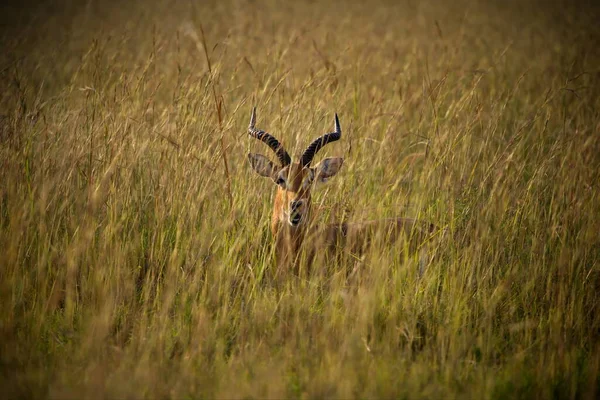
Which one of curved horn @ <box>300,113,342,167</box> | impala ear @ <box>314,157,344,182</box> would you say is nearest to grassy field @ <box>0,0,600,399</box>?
impala ear @ <box>314,157,344,182</box>

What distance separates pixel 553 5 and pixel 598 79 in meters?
12.5

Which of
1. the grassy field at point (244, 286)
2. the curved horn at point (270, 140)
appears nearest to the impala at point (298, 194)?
the curved horn at point (270, 140)

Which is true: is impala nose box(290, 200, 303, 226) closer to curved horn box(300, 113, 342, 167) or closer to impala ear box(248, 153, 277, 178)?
curved horn box(300, 113, 342, 167)

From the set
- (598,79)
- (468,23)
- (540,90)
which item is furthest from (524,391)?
(468,23)

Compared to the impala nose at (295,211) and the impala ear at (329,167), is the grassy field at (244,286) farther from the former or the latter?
the impala nose at (295,211)

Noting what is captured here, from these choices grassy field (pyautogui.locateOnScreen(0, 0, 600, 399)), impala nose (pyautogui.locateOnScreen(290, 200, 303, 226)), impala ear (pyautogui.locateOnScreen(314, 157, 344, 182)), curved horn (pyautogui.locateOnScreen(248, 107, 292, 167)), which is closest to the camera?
grassy field (pyautogui.locateOnScreen(0, 0, 600, 399))

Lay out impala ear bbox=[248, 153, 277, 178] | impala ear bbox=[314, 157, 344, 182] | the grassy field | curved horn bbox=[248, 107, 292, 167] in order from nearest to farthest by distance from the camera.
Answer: the grassy field
curved horn bbox=[248, 107, 292, 167]
impala ear bbox=[248, 153, 277, 178]
impala ear bbox=[314, 157, 344, 182]

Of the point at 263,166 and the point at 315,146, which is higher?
the point at 315,146

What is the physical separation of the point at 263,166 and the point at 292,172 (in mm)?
388

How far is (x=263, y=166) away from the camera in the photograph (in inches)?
208

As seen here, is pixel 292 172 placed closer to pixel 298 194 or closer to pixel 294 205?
pixel 298 194

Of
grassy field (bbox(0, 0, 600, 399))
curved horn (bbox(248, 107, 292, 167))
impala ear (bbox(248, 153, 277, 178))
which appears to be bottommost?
grassy field (bbox(0, 0, 600, 399))

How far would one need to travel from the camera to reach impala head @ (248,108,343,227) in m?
4.90

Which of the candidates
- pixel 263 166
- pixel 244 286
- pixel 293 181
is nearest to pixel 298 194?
pixel 293 181
